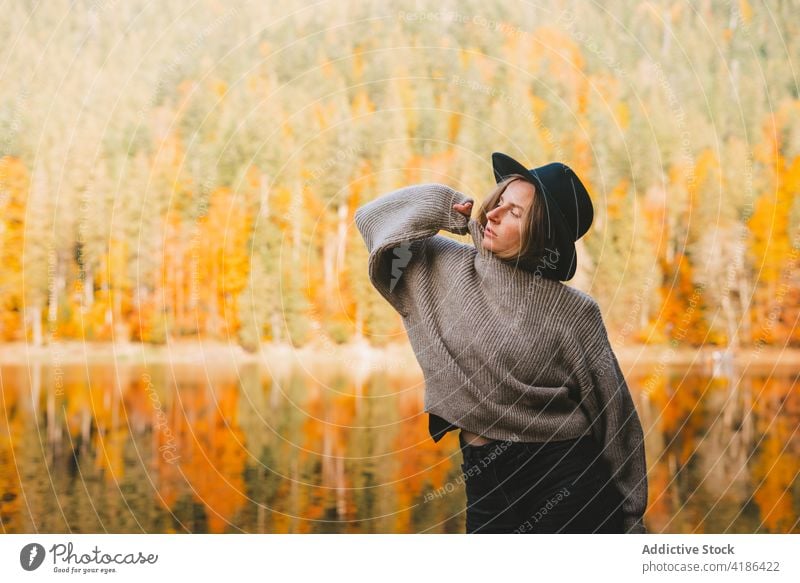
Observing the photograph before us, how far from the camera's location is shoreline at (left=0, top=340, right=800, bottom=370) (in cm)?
322

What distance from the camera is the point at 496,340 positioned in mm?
1465

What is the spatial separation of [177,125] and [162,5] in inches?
17.1

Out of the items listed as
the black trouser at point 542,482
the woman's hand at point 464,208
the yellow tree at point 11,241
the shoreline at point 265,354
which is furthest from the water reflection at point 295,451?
the woman's hand at point 464,208

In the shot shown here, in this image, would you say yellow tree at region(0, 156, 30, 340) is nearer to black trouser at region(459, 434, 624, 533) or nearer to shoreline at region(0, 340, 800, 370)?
shoreline at region(0, 340, 800, 370)

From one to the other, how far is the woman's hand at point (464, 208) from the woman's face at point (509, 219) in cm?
5

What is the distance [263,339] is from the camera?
3.53 metres

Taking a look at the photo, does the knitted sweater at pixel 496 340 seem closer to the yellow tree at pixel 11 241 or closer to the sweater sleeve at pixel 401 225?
the sweater sleeve at pixel 401 225

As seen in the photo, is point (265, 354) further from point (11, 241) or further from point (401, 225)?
point (401, 225)

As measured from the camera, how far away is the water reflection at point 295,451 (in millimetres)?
3119

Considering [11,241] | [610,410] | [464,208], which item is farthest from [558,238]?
[11,241]

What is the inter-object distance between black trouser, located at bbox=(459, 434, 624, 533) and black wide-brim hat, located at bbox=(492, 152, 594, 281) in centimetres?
31

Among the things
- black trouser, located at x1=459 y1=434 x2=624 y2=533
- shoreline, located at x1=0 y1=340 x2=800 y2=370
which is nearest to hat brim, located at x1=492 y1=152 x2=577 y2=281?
black trouser, located at x1=459 y1=434 x2=624 y2=533
